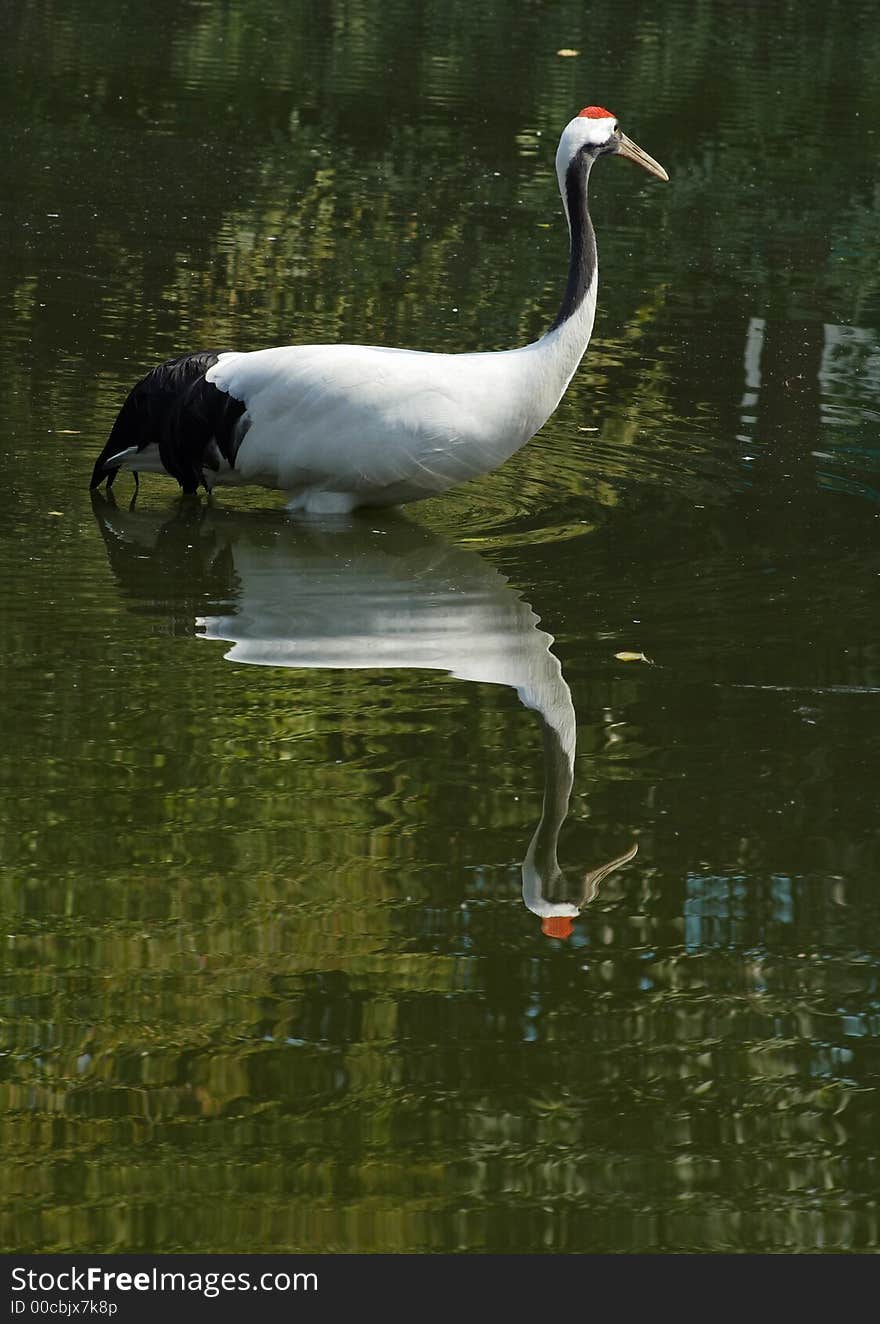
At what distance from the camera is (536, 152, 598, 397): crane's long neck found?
8.60 metres

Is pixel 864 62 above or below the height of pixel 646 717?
above

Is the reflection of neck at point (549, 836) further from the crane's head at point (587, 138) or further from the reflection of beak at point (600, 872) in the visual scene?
the crane's head at point (587, 138)

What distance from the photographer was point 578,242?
338 inches

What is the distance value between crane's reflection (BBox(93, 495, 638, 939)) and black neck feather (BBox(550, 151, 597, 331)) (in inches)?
41.6

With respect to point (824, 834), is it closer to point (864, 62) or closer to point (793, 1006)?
point (793, 1006)

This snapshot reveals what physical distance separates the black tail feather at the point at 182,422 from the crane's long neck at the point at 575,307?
1.27 metres

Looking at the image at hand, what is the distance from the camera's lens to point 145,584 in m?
8.12

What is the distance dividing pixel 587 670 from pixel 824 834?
4.57 ft

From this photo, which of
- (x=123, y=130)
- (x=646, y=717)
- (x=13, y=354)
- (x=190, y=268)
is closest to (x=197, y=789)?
(x=646, y=717)

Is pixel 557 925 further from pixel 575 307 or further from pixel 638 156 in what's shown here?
pixel 638 156

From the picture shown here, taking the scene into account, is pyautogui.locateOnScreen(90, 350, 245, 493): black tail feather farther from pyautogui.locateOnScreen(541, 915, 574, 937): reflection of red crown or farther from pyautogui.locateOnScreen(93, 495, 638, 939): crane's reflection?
pyautogui.locateOnScreen(541, 915, 574, 937): reflection of red crown

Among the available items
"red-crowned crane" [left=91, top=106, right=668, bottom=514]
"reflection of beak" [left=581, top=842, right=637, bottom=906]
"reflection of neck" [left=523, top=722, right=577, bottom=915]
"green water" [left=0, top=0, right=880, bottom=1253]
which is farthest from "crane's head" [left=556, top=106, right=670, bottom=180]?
"reflection of beak" [left=581, top=842, right=637, bottom=906]

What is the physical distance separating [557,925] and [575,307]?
3.75 m

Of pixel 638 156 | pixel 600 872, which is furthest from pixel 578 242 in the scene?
pixel 600 872
